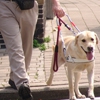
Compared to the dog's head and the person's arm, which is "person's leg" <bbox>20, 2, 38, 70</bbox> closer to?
the person's arm

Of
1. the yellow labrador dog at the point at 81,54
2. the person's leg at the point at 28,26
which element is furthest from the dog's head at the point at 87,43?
the person's leg at the point at 28,26

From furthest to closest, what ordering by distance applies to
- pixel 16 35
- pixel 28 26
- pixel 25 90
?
1. pixel 28 26
2. pixel 16 35
3. pixel 25 90

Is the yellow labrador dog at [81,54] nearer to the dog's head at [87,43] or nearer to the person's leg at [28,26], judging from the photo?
the dog's head at [87,43]

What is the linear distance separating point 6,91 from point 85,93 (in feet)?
3.89

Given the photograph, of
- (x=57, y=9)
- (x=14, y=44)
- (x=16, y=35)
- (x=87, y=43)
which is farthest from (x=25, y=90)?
(x=57, y=9)

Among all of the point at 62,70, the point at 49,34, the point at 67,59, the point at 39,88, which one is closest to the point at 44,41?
the point at 49,34

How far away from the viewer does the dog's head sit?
417 centimetres

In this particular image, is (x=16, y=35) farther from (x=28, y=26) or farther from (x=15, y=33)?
(x=28, y=26)

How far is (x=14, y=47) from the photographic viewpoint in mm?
4371

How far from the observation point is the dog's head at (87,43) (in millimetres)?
4172

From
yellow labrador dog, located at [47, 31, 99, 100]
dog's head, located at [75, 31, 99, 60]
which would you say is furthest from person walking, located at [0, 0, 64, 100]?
dog's head, located at [75, 31, 99, 60]

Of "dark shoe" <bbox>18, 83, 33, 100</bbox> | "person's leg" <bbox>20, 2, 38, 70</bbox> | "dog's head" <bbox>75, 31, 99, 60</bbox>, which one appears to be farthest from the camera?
"person's leg" <bbox>20, 2, 38, 70</bbox>

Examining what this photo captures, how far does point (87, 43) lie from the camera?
422cm

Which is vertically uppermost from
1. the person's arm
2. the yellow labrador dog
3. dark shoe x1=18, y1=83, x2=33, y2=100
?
the person's arm
